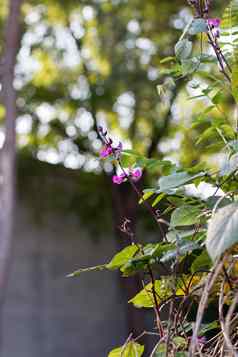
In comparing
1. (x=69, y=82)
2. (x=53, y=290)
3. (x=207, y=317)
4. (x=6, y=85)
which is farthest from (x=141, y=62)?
(x=207, y=317)

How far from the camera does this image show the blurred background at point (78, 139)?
604 cm

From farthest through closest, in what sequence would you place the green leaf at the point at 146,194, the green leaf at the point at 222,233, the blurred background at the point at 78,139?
the blurred background at the point at 78,139
the green leaf at the point at 146,194
the green leaf at the point at 222,233

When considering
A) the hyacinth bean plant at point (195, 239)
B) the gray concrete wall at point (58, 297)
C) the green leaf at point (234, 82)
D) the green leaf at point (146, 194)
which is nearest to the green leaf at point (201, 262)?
the hyacinth bean plant at point (195, 239)

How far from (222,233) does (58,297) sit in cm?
572

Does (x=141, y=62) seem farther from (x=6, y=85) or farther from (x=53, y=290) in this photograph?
(x=53, y=290)

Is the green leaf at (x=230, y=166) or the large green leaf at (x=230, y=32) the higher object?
the large green leaf at (x=230, y=32)

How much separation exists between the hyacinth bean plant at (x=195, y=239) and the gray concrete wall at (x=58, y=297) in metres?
4.99

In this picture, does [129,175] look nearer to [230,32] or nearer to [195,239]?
[195,239]

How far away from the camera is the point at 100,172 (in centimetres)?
673

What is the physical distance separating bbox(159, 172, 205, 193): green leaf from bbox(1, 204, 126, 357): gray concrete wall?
507 cm

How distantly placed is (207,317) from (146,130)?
5.73 m

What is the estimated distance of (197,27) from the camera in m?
0.82

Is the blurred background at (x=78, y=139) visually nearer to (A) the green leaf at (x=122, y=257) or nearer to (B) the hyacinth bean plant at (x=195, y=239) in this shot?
(B) the hyacinth bean plant at (x=195, y=239)

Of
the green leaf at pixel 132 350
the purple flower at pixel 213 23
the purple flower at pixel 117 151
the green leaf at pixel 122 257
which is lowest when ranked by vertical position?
the green leaf at pixel 132 350
